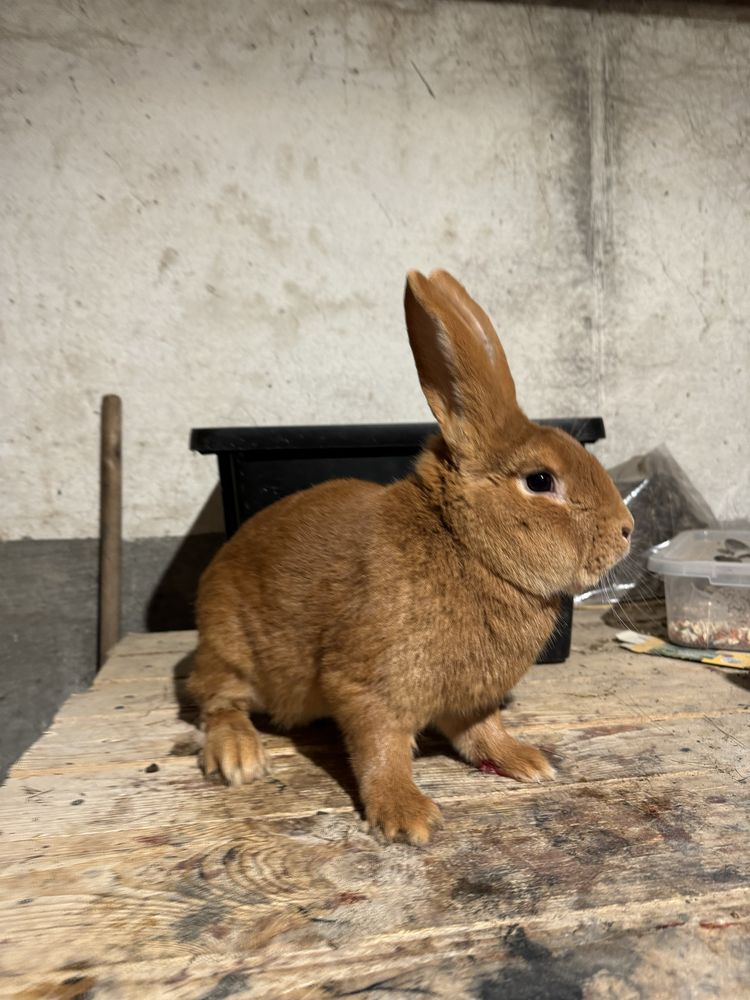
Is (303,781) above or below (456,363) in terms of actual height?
below

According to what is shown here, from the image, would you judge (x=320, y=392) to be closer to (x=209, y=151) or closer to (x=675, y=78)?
(x=209, y=151)

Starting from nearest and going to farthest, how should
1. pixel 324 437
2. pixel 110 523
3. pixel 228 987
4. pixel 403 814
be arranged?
pixel 228 987 < pixel 403 814 < pixel 324 437 < pixel 110 523

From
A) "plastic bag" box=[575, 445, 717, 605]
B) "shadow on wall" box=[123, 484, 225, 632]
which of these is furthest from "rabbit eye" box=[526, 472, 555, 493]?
"shadow on wall" box=[123, 484, 225, 632]

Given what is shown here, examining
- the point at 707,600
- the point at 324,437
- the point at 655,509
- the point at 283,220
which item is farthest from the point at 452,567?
the point at 283,220

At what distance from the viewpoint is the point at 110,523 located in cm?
214

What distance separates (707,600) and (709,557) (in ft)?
0.55

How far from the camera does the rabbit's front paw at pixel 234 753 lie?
3.74 ft

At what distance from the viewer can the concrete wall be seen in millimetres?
2090

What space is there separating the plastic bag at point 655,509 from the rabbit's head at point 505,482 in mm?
1190

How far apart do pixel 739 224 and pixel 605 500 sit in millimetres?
2015

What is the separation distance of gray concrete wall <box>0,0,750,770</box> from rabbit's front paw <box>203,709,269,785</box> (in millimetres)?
1082

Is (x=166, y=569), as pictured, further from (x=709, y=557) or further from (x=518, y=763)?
(x=709, y=557)

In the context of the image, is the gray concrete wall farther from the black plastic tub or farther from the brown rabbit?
the brown rabbit

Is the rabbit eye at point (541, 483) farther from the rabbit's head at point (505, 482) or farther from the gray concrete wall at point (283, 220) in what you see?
the gray concrete wall at point (283, 220)
